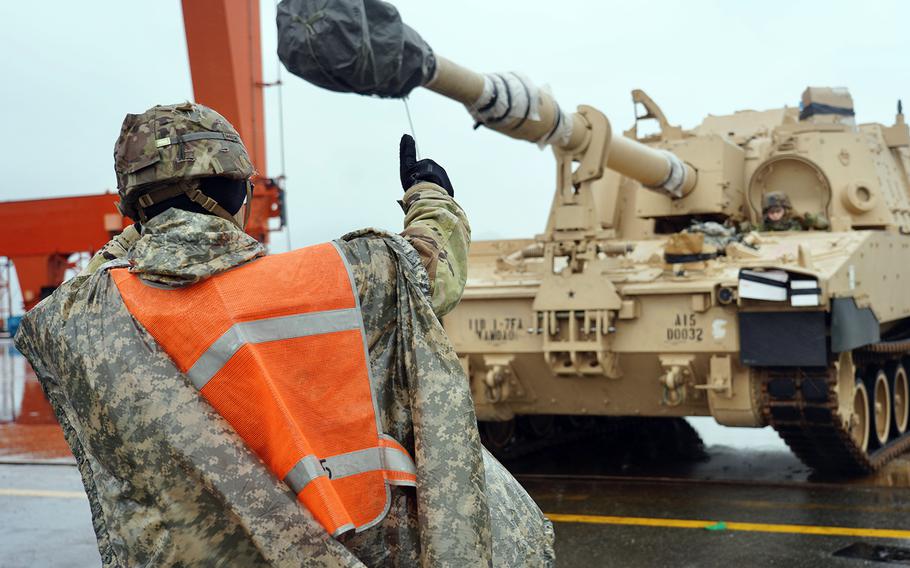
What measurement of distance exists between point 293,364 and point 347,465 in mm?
187

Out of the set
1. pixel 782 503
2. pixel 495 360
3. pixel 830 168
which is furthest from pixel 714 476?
pixel 830 168

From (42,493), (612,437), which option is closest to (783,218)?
(612,437)

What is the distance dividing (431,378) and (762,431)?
931 centimetres

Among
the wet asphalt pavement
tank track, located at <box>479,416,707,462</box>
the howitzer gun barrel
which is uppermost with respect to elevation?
the howitzer gun barrel

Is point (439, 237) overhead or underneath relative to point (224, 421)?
overhead

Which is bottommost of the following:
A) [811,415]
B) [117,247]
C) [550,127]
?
[811,415]

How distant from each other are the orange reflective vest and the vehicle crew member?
707 centimetres

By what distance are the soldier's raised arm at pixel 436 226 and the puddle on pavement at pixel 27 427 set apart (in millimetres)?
5499

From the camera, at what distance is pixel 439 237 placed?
194cm

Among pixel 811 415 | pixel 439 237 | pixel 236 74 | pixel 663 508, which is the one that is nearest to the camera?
pixel 439 237

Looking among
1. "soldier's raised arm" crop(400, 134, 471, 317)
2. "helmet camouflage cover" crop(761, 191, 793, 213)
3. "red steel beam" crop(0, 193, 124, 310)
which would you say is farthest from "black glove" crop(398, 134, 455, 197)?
"red steel beam" crop(0, 193, 124, 310)

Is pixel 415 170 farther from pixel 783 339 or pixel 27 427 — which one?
pixel 27 427

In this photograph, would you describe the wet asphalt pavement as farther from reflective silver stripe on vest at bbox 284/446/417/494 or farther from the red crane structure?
reflective silver stripe on vest at bbox 284/446/417/494

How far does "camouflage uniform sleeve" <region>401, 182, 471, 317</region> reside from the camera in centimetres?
191
